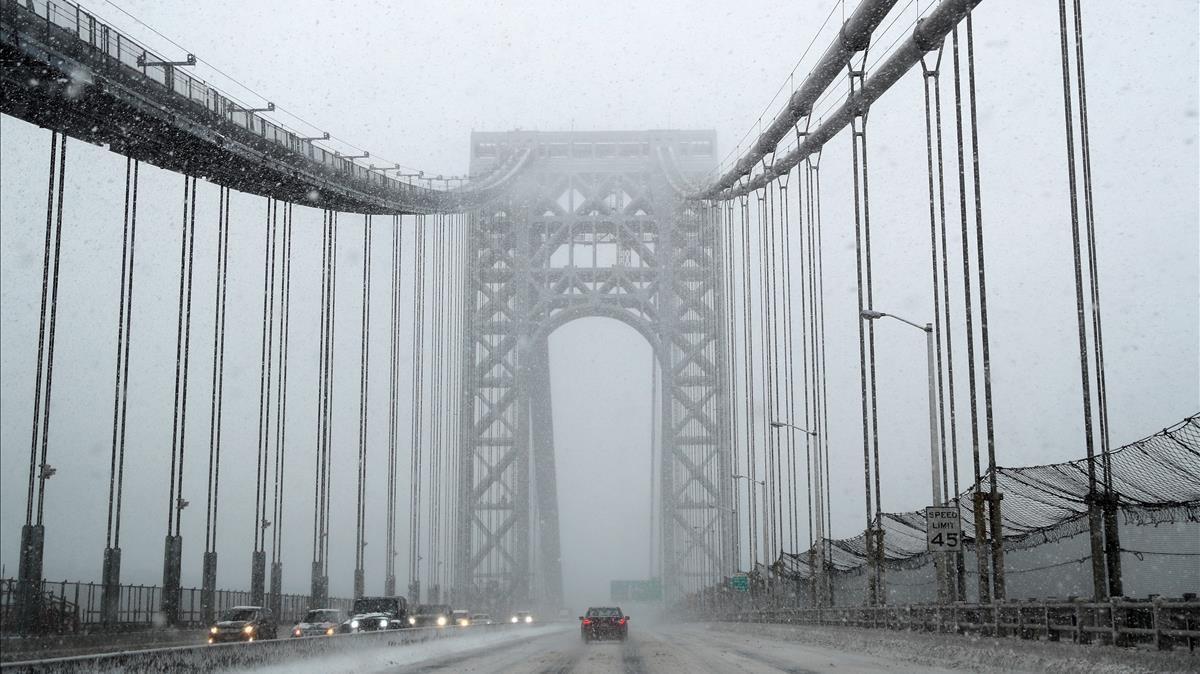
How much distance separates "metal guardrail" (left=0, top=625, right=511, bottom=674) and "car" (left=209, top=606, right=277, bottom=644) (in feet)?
33.2

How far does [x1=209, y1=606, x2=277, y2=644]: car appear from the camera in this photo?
112 feet

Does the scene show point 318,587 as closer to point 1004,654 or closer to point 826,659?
point 826,659

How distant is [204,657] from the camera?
50.9 feet

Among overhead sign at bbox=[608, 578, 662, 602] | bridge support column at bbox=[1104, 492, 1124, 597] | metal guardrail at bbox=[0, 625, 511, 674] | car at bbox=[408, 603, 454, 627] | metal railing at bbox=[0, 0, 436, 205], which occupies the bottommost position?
overhead sign at bbox=[608, 578, 662, 602]

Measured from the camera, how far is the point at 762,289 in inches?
3063

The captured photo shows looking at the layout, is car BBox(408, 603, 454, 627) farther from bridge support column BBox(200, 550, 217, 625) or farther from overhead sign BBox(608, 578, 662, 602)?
overhead sign BBox(608, 578, 662, 602)

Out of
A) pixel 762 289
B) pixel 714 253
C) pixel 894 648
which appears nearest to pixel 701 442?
pixel 714 253

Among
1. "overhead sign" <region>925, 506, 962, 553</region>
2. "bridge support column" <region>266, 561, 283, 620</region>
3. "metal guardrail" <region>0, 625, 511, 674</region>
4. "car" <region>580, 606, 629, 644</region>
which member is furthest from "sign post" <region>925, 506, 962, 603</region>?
"bridge support column" <region>266, 561, 283, 620</region>

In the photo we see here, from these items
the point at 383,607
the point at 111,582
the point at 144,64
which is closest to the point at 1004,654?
the point at 111,582

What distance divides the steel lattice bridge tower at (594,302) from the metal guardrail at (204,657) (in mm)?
75744

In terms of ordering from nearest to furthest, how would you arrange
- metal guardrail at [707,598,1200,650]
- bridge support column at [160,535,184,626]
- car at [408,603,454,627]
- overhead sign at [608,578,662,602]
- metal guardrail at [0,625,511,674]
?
metal guardrail at [0,625,511,674], metal guardrail at [707,598,1200,650], bridge support column at [160,535,184,626], car at [408,603,454,627], overhead sign at [608,578,662,602]

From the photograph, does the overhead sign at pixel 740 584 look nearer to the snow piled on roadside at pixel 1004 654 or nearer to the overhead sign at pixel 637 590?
the snow piled on roadside at pixel 1004 654

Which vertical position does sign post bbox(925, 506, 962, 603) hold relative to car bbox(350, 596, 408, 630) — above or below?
above

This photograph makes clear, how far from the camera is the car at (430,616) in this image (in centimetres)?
5312
